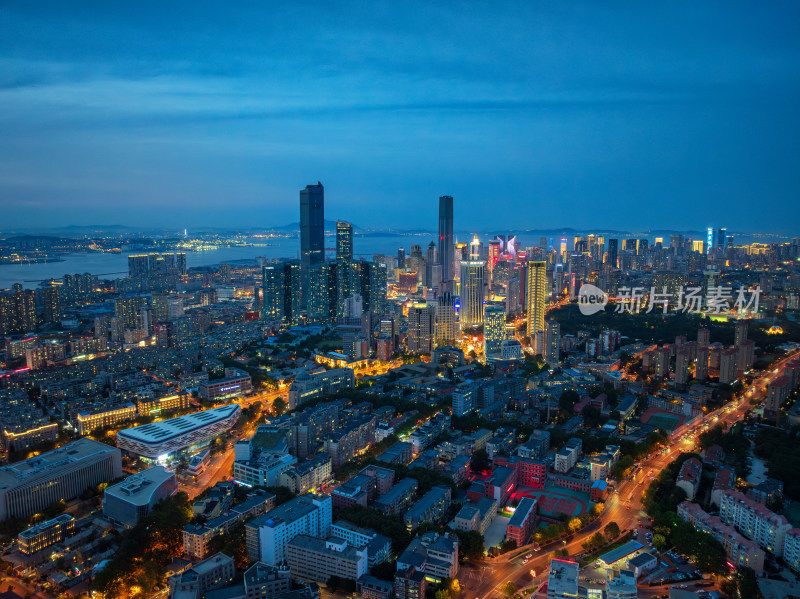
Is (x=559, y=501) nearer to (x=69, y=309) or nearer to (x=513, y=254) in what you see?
(x=69, y=309)

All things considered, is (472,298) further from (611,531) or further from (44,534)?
(44,534)

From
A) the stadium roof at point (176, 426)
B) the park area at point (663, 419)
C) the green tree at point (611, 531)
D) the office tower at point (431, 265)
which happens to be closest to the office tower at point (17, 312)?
the stadium roof at point (176, 426)

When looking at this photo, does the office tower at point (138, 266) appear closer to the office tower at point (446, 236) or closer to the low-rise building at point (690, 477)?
the office tower at point (446, 236)

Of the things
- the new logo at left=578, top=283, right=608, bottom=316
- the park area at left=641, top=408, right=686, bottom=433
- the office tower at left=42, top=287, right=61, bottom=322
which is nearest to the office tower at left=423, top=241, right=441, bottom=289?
the new logo at left=578, top=283, right=608, bottom=316

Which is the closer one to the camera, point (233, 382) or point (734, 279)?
point (233, 382)

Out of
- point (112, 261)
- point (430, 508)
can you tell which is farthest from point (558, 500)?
point (112, 261)

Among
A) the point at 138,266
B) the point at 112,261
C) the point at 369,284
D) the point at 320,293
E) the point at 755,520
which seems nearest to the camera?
the point at 755,520

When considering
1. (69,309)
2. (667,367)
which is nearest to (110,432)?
(667,367)
